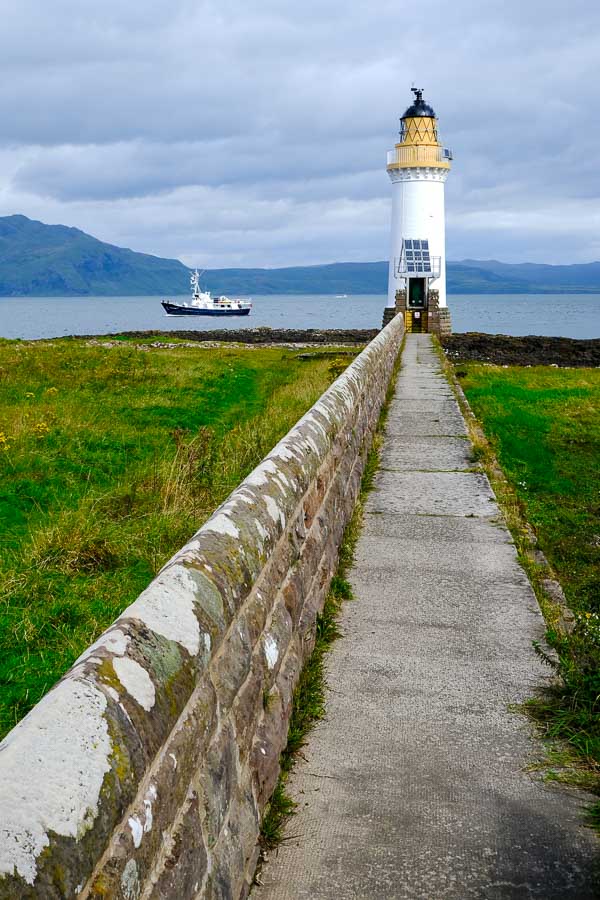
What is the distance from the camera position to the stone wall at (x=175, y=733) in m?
1.54

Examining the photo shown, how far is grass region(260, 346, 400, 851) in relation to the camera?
2.94 m

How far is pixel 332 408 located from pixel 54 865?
502 centimetres

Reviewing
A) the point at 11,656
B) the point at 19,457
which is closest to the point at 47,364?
the point at 19,457

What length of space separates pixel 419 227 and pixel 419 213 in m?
0.73

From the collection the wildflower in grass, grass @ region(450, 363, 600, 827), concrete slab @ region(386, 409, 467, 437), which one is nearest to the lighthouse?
grass @ region(450, 363, 600, 827)

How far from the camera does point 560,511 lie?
8672mm

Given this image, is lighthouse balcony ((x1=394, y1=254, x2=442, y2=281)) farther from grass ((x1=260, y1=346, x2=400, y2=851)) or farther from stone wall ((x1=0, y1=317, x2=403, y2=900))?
stone wall ((x1=0, y1=317, x2=403, y2=900))

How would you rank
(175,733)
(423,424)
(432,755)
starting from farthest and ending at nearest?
(423,424) → (432,755) → (175,733)

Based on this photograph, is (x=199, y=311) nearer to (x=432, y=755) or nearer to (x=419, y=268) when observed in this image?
(x=419, y=268)

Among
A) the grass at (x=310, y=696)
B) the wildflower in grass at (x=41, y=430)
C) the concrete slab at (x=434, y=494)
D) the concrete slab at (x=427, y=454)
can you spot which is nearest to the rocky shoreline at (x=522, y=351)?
the concrete slab at (x=427, y=454)

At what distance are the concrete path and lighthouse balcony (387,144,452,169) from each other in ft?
121

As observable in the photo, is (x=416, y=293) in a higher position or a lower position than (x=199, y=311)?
lower

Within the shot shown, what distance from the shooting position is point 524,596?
195 inches

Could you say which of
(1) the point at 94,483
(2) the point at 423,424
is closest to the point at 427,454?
(2) the point at 423,424
